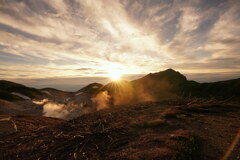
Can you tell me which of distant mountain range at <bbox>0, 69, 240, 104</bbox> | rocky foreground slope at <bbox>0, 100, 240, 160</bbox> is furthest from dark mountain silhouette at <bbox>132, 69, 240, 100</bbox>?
rocky foreground slope at <bbox>0, 100, 240, 160</bbox>

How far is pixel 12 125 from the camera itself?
455 inches

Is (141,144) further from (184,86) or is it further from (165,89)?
(184,86)

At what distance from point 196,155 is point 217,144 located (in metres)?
1.88

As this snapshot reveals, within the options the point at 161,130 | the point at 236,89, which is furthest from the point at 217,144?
the point at 236,89

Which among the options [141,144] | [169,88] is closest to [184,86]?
[169,88]

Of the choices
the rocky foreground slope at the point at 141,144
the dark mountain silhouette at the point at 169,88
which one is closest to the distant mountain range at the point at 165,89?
the dark mountain silhouette at the point at 169,88

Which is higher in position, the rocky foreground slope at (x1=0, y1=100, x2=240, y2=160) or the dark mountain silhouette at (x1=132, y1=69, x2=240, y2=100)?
the dark mountain silhouette at (x1=132, y1=69, x2=240, y2=100)

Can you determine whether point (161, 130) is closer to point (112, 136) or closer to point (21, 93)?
point (112, 136)

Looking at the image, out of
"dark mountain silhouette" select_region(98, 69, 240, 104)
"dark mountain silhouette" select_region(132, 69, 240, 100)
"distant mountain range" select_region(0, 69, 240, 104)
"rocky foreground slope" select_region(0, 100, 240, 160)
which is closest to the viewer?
"rocky foreground slope" select_region(0, 100, 240, 160)

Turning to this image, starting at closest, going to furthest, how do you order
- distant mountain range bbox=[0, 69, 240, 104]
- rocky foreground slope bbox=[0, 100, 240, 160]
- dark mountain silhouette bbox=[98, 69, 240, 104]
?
rocky foreground slope bbox=[0, 100, 240, 160], dark mountain silhouette bbox=[98, 69, 240, 104], distant mountain range bbox=[0, 69, 240, 104]

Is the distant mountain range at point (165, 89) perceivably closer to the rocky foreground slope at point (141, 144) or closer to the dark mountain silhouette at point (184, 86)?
the dark mountain silhouette at point (184, 86)

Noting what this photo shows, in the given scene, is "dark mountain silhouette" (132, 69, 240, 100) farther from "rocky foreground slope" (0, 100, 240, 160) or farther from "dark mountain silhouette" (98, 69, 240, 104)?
"rocky foreground slope" (0, 100, 240, 160)

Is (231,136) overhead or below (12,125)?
overhead

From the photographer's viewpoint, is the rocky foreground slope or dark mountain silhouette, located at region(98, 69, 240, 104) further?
dark mountain silhouette, located at region(98, 69, 240, 104)
